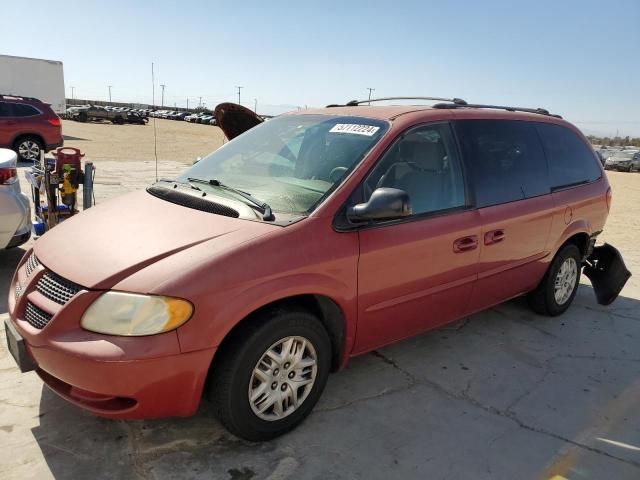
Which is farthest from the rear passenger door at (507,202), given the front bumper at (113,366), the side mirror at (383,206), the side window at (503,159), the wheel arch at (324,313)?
the front bumper at (113,366)

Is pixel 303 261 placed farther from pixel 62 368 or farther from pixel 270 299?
pixel 62 368

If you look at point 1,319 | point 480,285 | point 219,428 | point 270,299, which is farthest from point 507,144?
point 1,319

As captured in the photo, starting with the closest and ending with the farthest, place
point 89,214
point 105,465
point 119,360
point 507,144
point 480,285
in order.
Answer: point 119,360
point 105,465
point 89,214
point 480,285
point 507,144

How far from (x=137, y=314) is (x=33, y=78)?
29690 mm

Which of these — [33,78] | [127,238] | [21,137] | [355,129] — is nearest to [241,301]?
[127,238]

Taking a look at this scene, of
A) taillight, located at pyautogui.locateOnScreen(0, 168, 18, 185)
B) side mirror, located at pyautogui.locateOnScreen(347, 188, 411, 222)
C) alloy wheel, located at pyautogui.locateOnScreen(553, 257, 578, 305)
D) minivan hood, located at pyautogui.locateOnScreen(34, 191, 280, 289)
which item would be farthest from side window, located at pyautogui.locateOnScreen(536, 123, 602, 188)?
taillight, located at pyautogui.locateOnScreen(0, 168, 18, 185)

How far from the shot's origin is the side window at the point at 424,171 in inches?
123

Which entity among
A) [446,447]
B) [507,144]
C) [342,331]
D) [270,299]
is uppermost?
[507,144]

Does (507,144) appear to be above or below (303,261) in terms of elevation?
above

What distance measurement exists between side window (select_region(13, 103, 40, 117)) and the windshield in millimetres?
13155

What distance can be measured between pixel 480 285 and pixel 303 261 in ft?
5.49

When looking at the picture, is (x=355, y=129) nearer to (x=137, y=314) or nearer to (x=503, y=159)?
(x=503, y=159)

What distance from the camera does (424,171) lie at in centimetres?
337

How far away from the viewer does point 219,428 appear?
110 inches
